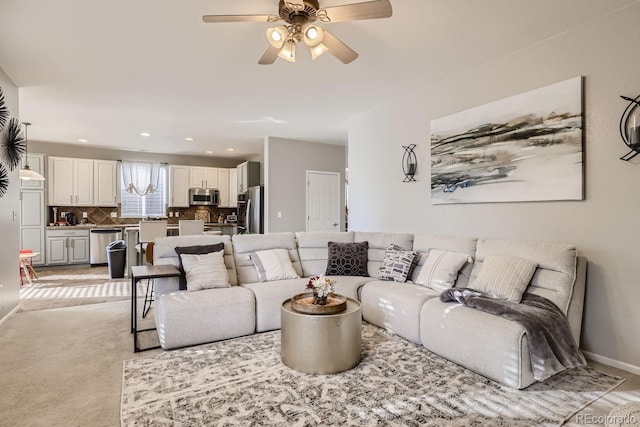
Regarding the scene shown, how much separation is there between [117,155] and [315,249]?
6364 millimetres

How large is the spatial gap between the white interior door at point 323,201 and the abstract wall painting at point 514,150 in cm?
333

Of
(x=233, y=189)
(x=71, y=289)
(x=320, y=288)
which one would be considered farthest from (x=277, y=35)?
(x=233, y=189)

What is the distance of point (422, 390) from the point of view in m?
2.26

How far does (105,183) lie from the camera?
7891 mm

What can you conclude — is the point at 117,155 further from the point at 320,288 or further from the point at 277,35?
the point at 320,288

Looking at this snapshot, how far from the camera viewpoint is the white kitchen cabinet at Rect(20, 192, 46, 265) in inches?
273

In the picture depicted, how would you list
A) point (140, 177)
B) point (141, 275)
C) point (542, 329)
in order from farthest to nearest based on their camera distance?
point (140, 177) → point (141, 275) → point (542, 329)

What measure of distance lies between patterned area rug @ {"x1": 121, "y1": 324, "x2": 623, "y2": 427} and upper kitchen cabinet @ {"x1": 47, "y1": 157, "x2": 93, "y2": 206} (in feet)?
21.0

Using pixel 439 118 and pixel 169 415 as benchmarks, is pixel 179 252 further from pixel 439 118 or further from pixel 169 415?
pixel 439 118

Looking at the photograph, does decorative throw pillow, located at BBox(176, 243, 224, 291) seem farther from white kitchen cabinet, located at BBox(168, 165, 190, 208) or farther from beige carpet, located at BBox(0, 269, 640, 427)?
white kitchen cabinet, located at BBox(168, 165, 190, 208)

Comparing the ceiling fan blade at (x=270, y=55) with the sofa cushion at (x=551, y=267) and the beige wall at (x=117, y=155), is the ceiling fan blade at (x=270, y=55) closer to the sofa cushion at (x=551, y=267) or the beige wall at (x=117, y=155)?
the sofa cushion at (x=551, y=267)

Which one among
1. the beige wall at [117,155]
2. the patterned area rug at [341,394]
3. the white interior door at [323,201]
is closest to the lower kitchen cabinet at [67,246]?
the beige wall at [117,155]

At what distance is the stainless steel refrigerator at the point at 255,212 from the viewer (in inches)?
273

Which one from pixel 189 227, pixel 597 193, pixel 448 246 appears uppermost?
pixel 597 193
